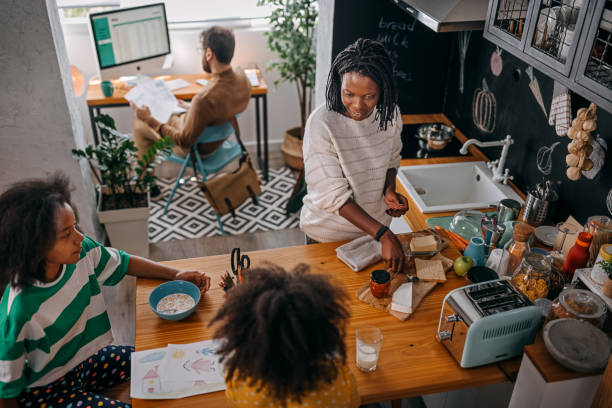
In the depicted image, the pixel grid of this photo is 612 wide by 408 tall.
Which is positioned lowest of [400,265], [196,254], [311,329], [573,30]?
[196,254]

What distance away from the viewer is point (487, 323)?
1422 millimetres

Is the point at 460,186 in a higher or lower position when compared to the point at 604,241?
lower

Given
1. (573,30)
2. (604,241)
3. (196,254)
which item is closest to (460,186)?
(604,241)

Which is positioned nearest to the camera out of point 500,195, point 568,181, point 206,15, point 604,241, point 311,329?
point 311,329

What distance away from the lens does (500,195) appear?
8.08 feet

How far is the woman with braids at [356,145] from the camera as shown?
1760 millimetres

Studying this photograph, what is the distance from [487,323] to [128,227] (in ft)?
7.73

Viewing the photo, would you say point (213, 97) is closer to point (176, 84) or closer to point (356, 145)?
point (176, 84)

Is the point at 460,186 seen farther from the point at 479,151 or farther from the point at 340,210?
the point at 340,210

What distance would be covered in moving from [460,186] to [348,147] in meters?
1.12

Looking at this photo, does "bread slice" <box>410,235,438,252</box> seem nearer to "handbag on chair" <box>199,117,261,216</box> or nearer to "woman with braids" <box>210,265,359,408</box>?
"woman with braids" <box>210,265,359,408</box>

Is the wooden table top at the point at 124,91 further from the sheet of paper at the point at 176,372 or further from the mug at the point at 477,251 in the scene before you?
the sheet of paper at the point at 176,372

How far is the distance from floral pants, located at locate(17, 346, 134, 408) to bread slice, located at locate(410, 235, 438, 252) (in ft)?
3.55

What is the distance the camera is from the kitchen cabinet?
1385 millimetres
